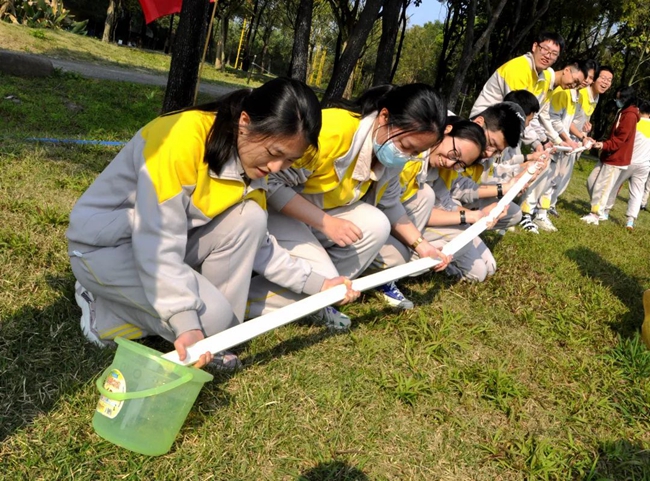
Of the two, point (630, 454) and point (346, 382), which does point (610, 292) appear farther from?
point (346, 382)

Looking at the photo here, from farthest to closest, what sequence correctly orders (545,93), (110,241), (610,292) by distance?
(545,93)
(610,292)
(110,241)

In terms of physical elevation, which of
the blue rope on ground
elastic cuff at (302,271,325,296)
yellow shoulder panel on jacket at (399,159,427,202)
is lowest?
the blue rope on ground

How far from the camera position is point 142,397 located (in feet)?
5.28

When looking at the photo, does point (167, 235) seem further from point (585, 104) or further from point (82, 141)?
point (585, 104)

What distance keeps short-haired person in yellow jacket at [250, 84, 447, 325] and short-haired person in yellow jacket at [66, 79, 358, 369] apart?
39 centimetres

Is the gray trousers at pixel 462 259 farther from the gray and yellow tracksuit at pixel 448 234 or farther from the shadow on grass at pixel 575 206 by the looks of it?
the shadow on grass at pixel 575 206

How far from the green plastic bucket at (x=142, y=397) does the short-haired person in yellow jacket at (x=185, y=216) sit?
164 millimetres

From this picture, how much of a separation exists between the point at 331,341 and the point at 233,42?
1925 inches

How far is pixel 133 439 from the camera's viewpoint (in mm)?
1650

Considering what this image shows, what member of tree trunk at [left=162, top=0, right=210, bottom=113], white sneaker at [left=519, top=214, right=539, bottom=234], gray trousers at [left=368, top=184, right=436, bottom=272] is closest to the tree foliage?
tree trunk at [left=162, top=0, right=210, bottom=113]

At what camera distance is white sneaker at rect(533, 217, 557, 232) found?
6084 mm

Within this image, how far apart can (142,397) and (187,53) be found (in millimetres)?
4700

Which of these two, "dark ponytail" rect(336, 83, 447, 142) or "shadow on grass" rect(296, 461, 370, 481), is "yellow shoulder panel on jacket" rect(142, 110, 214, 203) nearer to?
"dark ponytail" rect(336, 83, 447, 142)

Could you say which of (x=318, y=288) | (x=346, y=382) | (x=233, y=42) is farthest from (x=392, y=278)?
(x=233, y=42)
